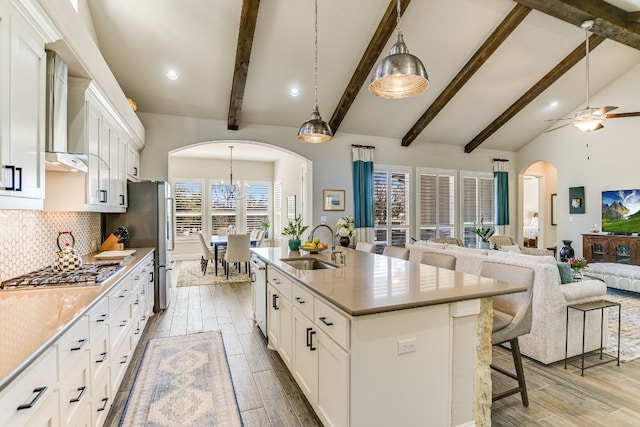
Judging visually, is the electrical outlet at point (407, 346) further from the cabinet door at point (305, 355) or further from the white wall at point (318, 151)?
the white wall at point (318, 151)

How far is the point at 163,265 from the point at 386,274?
3.50 metres

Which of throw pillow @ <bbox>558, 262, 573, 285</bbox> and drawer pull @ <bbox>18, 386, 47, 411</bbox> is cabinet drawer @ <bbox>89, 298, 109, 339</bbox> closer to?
drawer pull @ <bbox>18, 386, 47, 411</bbox>

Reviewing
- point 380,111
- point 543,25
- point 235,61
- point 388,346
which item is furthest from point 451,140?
point 388,346

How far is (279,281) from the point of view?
115 inches

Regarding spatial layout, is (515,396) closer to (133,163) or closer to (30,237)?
(30,237)

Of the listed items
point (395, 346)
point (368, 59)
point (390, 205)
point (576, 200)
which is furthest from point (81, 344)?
point (576, 200)

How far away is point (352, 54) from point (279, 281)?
12.7ft

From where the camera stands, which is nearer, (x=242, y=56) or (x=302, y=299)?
(x=302, y=299)

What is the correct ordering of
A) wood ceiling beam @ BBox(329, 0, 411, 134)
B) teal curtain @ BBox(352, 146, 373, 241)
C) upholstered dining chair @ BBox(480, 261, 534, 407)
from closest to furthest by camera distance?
Result: upholstered dining chair @ BBox(480, 261, 534, 407), wood ceiling beam @ BBox(329, 0, 411, 134), teal curtain @ BBox(352, 146, 373, 241)

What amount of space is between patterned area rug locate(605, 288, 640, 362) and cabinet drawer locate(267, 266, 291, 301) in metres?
3.29

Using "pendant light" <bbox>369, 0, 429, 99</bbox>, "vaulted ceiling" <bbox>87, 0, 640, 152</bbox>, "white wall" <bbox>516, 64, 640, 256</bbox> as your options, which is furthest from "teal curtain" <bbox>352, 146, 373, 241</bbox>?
"white wall" <bbox>516, 64, 640, 256</bbox>

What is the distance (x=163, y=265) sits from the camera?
183 inches

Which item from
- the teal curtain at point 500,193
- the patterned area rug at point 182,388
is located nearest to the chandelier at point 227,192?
the patterned area rug at point 182,388

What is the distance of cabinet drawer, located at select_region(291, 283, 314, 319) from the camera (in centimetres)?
220
